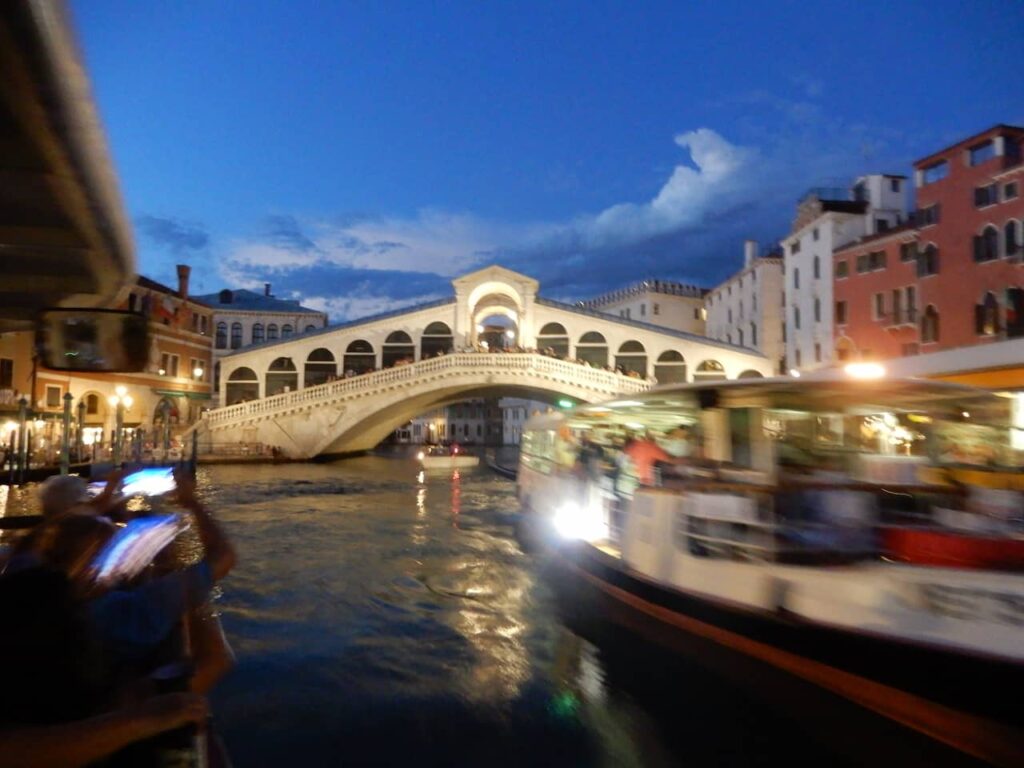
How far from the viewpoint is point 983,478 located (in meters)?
7.35

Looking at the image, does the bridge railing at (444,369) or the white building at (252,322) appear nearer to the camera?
the bridge railing at (444,369)

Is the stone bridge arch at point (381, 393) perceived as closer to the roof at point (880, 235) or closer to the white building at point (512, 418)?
the roof at point (880, 235)

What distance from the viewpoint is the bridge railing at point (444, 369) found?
1039 inches

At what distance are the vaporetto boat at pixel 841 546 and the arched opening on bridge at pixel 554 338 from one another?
23.8m

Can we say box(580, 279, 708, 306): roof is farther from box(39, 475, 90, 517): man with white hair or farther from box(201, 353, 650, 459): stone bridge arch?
box(39, 475, 90, 517): man with white hair

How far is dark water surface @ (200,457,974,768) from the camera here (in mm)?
4422

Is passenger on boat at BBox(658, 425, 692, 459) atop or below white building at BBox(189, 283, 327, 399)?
below

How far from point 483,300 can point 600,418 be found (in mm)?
23923

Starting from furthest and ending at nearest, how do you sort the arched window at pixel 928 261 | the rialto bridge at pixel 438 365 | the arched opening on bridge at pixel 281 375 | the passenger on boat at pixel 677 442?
1. the arched opening on bridge at pixel 281 375
2. the rialto bridge at pixel 438 365
3. the arched window at pixel 928 261
4. the passenger on boat at pixel 677 442

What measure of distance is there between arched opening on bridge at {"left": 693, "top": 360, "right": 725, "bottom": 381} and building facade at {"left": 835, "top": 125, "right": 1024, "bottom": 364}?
21.5ft

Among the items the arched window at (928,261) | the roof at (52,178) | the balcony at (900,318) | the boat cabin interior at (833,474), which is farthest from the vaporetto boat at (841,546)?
the balcony at (900,318)

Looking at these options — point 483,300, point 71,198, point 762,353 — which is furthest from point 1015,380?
point 483,300

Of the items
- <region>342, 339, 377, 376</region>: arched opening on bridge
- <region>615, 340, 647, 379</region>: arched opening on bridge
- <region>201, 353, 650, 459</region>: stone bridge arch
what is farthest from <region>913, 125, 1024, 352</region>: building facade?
<region>342, 339, 377, 376</region>: arched opening on bridge

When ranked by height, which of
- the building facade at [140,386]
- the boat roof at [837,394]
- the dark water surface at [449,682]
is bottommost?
the dark water surface at [449,682]
